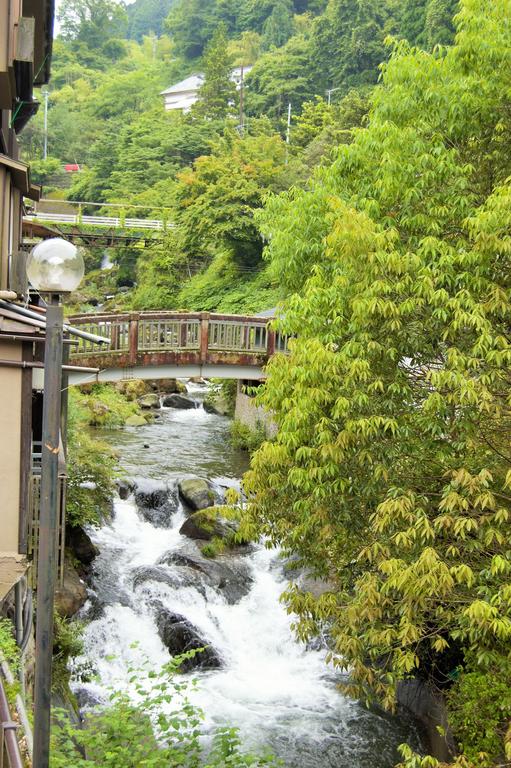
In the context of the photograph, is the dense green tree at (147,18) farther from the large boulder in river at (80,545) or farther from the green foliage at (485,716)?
the green foliage at (485,716)

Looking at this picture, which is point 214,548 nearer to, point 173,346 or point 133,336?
point 173,346

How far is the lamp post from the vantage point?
4926mm

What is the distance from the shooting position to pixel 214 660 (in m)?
14.4

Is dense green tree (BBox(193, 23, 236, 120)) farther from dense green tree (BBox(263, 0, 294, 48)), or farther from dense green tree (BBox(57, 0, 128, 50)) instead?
dense green tree (BBox(57, 0, 128, 50))

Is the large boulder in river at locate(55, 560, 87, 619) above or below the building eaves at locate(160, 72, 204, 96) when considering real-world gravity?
below

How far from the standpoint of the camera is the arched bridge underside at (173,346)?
62.1 feet

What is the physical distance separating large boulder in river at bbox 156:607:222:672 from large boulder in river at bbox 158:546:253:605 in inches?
48.9

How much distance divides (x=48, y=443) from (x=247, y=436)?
2005cm

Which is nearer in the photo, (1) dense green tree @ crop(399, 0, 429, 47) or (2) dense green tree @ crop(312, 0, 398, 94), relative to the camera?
(1) dense green tree @ crop(399, 0, 429, 47)

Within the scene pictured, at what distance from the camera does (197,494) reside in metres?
19.3

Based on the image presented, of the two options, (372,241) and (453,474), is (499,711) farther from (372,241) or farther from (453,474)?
(372,241)

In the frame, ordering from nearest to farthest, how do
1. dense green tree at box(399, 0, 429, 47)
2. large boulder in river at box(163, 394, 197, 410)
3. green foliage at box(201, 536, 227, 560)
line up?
green foliage at box(201, 536, 227, 560)
large boulder in river at box(163, 394, 197, 410)
dense green tree at box(399, 0, 429, 47)

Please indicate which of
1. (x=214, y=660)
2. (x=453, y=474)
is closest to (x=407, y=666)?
(x=453, y=474)

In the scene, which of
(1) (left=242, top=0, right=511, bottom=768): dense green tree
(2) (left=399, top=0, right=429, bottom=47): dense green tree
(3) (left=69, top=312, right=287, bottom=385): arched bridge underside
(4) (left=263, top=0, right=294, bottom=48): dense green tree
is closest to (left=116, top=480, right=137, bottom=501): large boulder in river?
(3) (left=69, top=312, right=287, bottom=385): arched bridge underside
